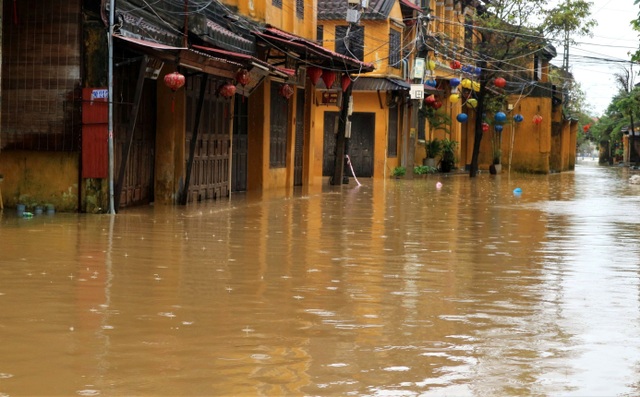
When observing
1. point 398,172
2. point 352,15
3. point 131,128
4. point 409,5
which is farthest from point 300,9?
point 131,128

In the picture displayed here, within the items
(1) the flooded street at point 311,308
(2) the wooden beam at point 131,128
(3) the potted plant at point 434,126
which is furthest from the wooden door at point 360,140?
(1) the flooded street at point 311,308

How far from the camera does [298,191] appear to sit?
29.4m

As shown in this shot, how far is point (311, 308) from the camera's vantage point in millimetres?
9594

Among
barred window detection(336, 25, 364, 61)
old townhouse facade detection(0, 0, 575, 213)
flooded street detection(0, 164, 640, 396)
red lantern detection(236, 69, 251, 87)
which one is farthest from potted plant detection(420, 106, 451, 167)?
flooded street detection(0, 164, 640, 396)

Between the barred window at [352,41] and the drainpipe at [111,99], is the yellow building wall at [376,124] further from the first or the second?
the drainpipe at [111,99]

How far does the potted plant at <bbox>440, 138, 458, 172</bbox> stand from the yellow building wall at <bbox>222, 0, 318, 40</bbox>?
16851mm

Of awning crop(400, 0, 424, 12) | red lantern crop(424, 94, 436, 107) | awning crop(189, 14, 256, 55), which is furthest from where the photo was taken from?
red lantern crop(424, 94, 436, 107)

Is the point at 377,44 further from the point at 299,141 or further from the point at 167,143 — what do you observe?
the point at 167,143

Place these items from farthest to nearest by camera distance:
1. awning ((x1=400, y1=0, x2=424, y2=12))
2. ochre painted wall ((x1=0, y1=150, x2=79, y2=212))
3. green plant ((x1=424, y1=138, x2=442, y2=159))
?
green plant ((x1=424, y1=138, x2=442, y2=159)) → awning ((x1=400, y1=0, x2=424, y2=12)) → ochre painted wall ((x1=0, y1=150, x2=79, y2=212))

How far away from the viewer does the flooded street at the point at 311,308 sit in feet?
22.7

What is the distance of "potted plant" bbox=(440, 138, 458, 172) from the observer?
48.6 meters

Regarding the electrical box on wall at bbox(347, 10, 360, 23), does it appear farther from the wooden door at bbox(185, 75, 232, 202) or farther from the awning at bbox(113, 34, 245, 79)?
the awning at bbox(113, 34, 245, 79)

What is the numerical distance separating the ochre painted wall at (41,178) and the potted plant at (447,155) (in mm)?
31469

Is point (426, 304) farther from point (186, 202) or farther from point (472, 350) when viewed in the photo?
point (186, 202)
